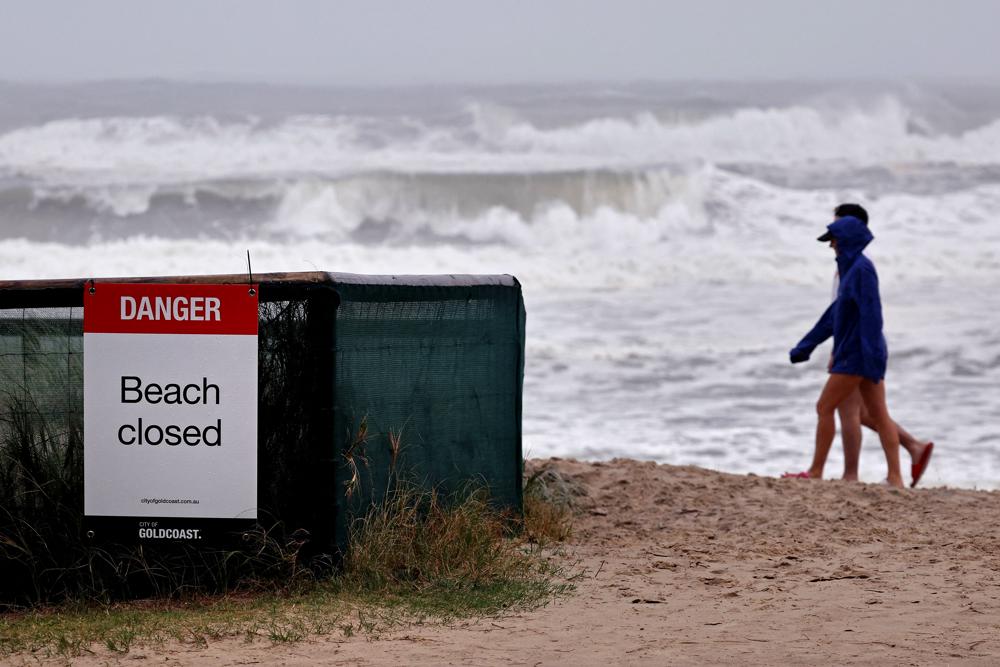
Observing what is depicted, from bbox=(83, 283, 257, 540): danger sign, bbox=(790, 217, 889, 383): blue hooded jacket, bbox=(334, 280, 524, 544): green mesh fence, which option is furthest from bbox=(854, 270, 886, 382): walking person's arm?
bbox=(83, 283, 257, 540): danger sign

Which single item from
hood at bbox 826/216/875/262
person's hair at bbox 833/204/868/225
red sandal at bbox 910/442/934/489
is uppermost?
person's hair at bbox 833/204/868/225

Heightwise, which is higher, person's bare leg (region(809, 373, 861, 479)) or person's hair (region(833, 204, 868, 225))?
person's hair (region(833, 204, 868, 225))

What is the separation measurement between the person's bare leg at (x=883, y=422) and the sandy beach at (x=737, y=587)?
52 centimetres

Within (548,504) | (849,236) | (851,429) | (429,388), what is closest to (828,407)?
(851,429)

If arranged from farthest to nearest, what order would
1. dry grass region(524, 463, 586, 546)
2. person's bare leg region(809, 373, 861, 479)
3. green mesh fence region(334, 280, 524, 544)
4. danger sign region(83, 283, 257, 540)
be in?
person's bare leg region(809, 373, 861, 479)
dry grass region(524, 463, 586, 546)
green mesh fence region(334, 280, 524, 544)
danger sign region(83, 283, 257, 540)

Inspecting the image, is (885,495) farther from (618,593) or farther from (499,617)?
(499,617)

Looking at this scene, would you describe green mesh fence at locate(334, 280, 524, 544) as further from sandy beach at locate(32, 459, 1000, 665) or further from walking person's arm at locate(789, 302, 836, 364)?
walking person's arm at locate(789, 302, 836, 364)

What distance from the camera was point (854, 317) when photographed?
9.77 metres

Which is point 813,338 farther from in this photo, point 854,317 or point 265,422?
point 265,422

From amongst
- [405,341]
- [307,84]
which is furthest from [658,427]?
[307,84]

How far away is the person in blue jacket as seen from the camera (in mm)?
9688

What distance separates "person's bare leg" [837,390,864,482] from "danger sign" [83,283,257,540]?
16.4ft

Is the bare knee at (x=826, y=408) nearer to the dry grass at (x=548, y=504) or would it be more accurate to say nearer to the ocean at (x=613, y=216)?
the dry grass at (x=548, y=504)

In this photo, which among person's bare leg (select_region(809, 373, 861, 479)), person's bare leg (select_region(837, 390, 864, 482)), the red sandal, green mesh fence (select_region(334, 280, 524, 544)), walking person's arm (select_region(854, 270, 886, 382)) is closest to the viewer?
green mesh fence (select_region(334, 280, 524, 544))
